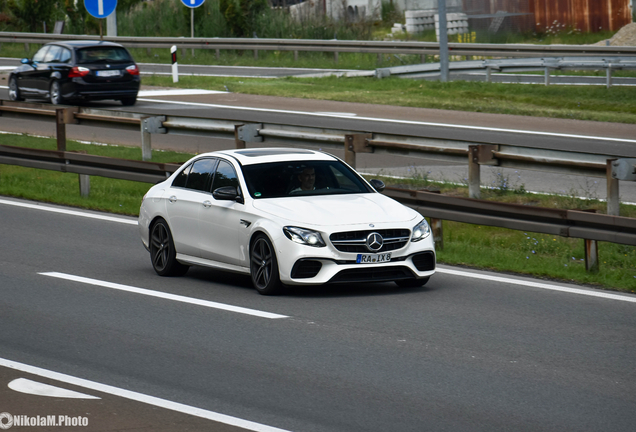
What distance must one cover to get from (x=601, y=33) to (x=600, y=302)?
3560 centimetres

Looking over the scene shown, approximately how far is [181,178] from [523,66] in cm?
2145

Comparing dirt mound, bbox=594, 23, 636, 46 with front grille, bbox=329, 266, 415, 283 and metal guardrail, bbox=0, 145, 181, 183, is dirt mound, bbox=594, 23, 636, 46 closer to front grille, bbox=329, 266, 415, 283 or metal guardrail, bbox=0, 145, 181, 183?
metal guardrail, bbox=0, 145, 181, 183

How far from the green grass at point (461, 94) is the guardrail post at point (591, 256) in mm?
13665

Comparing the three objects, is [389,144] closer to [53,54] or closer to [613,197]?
[613,197]

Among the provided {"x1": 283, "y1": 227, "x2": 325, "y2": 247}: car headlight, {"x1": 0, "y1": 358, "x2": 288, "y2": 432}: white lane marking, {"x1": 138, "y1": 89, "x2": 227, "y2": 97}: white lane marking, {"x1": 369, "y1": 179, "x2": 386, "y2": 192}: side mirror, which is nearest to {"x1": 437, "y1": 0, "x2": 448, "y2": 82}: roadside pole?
{"x1": 138, "y1": 89, "x2": 227, "y2": 97}: white lane marking

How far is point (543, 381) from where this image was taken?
23.6ft

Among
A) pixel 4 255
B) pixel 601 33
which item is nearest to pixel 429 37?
pixel 601 33

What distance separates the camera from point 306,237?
9977 millimetres

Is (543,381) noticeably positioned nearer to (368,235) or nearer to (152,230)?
(368,235)

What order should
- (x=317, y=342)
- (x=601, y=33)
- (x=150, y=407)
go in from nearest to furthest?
(x=150, y=407), (x=317, y=342), (x=601, y=33)

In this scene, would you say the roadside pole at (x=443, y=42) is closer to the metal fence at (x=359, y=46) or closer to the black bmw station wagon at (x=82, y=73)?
the metal fence at (x=359, y=46)

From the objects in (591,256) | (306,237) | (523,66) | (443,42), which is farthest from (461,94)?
(306,237)

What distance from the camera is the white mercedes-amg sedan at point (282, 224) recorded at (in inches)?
394

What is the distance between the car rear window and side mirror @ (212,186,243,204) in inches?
665
